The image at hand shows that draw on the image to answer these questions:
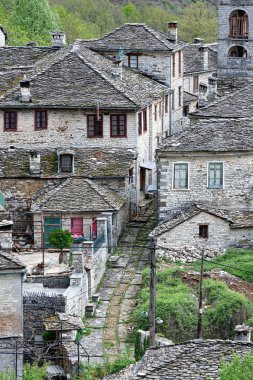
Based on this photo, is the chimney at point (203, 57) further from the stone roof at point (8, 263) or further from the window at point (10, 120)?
the stone roof at point (8, 263)

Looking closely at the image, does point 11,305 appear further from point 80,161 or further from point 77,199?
point 80,161

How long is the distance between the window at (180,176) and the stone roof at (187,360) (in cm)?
1977

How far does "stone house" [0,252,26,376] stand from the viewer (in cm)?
4972

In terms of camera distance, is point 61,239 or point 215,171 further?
point 215,171

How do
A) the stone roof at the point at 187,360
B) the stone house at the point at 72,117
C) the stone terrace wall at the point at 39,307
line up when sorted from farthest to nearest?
the stone house at the point at 72,117 → the stone terrace wall at the point at 39,307 → the stone roof at the point at 187,360

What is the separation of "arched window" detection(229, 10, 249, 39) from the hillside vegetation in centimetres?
2210

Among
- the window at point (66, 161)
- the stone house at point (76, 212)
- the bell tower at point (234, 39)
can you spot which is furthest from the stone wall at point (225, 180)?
the bell tower at point (234, 39)

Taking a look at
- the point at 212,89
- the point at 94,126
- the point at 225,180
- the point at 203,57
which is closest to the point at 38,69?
the point at 94,126

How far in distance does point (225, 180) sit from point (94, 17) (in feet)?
272

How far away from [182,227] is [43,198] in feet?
22.8

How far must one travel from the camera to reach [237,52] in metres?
87.8

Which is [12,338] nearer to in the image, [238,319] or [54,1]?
[238,319]

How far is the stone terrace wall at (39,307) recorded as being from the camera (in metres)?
53.1

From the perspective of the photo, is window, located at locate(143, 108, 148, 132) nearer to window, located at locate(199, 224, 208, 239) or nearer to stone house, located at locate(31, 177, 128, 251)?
stone house, located at locate(31, 177, 128, 251)
